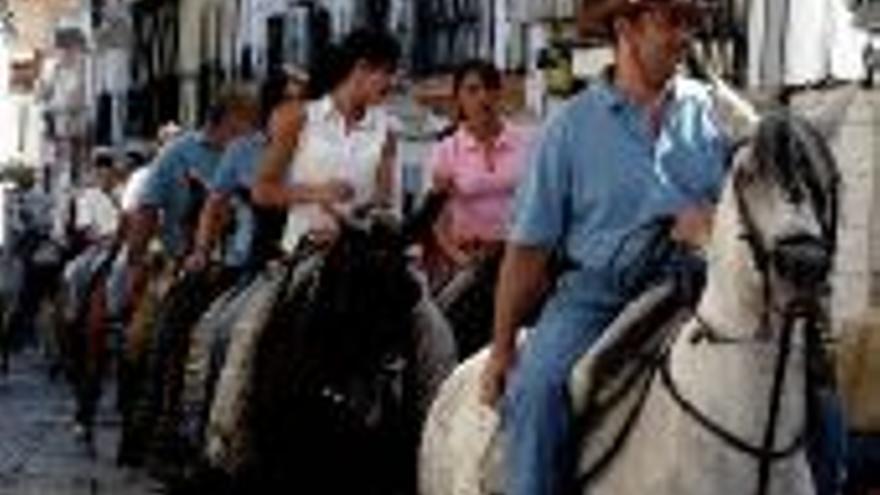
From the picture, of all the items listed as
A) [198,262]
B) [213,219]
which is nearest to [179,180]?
[198,262]

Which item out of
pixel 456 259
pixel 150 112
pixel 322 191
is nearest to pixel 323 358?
pixel 322 191

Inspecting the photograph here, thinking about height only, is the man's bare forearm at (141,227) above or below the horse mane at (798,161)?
below

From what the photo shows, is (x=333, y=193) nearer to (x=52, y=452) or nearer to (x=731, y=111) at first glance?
(x=731, y=111)

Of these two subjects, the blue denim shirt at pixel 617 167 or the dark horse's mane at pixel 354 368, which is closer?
the blue denim shirt at pixel 617 167

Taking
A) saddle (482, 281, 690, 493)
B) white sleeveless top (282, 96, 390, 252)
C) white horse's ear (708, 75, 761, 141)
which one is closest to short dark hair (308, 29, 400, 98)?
white sleeveless top (282, 96, 390, 252)

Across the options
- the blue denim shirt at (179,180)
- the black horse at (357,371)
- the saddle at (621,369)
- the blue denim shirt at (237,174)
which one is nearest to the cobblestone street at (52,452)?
the blue denim shirt at (179,180)

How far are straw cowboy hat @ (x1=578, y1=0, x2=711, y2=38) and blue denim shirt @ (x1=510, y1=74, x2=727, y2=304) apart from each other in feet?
0.63

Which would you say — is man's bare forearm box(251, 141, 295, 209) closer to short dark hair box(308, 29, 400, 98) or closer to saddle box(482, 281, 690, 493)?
short dark hair box(308, 29, 400, 98)

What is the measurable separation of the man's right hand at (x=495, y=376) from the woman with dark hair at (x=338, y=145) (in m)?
3.38

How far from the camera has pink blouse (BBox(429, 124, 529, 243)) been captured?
1284 centimetres

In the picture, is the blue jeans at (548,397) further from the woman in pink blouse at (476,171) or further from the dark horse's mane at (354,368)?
the woman in pink blouse at (476,171)

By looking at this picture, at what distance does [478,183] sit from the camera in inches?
505

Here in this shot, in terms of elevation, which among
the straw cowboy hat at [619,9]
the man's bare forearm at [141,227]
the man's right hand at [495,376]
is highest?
the straw cowboy hat at [619,9]

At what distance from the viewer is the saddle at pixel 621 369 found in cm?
739
